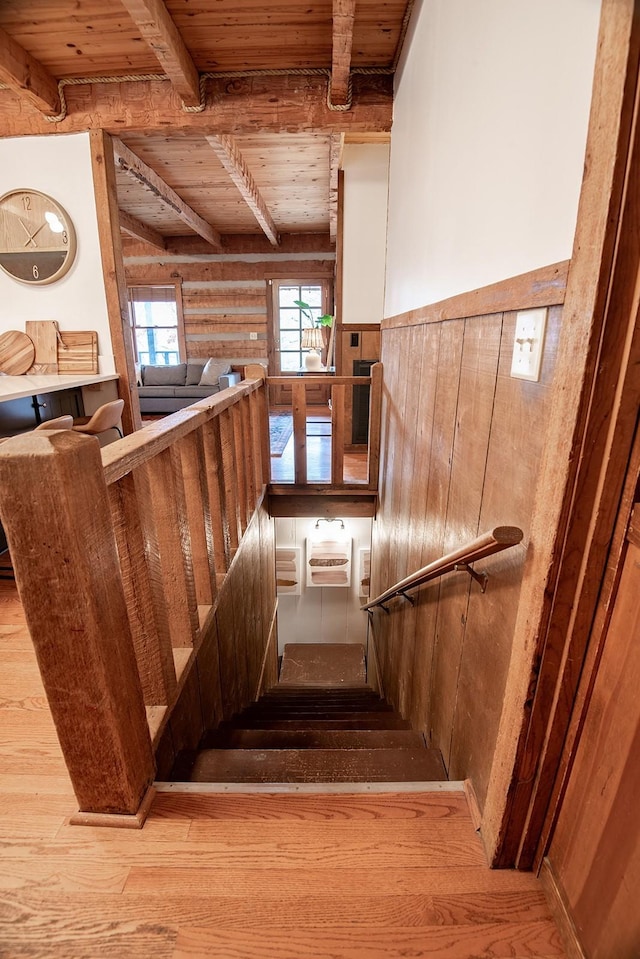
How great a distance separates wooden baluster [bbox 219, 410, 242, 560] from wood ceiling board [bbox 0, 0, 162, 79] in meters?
2.12

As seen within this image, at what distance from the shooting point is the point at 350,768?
1449 mm

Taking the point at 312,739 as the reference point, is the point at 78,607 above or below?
above

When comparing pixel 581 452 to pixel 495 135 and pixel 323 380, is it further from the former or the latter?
pixel 323 380

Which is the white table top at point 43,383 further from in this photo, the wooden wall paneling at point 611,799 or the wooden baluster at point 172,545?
the wooden wall paneling at point 611,799

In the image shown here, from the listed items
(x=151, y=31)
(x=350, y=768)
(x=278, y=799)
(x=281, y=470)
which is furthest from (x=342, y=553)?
(x=151, y=31)

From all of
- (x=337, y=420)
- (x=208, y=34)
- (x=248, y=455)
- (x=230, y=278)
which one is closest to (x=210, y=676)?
(x=248, y=455)

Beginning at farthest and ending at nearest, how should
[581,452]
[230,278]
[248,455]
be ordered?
[230,278], [248,455], [581,452]

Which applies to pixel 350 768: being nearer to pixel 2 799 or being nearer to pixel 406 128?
pixel 2 799

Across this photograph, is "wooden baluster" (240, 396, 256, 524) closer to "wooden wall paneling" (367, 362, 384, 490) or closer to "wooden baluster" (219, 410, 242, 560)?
"wooden baluster" (219, 410, 242, 560)

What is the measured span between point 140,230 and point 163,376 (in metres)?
2.03

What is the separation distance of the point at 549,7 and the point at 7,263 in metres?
3.63

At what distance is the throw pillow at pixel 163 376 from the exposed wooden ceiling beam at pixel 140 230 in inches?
72.6

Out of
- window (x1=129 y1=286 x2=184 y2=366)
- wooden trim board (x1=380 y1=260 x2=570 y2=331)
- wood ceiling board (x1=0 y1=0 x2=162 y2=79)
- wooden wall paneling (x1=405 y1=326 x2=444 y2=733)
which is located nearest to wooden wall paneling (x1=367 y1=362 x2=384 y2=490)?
wooden wall paneling (x1=405 y1=326 x2=444 y2=733)

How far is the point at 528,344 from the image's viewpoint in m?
0.89
